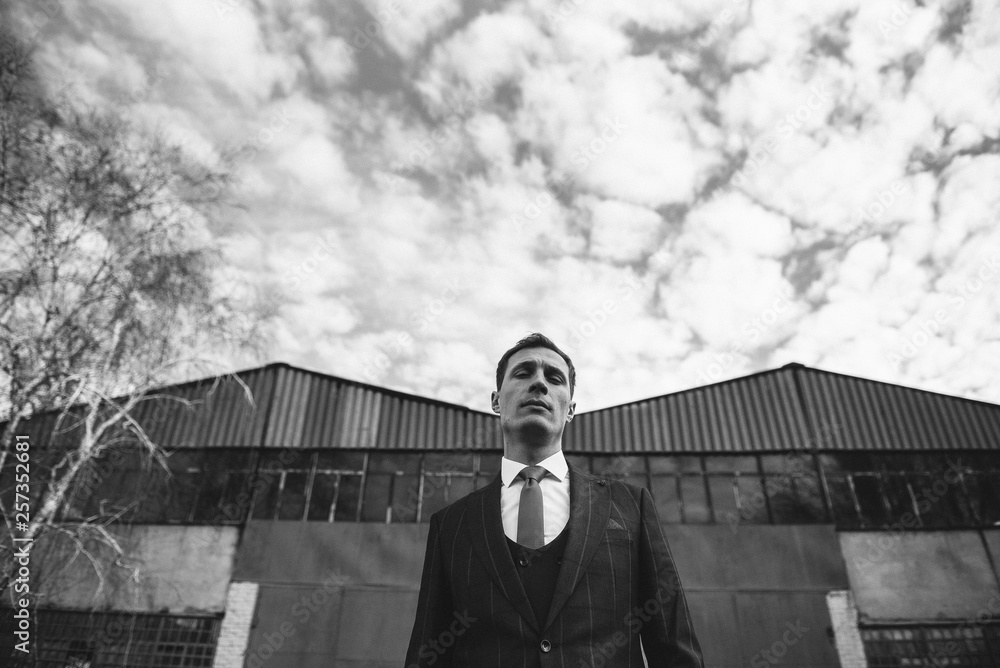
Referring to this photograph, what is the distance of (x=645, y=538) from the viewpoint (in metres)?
2.13

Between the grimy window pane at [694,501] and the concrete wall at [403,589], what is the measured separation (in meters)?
0.39

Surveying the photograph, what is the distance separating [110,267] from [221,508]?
268 inches

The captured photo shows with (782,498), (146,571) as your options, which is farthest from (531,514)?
(146,571)

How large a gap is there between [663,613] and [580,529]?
41 centimetres

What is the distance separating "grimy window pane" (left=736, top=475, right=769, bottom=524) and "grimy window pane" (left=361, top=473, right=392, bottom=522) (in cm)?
902

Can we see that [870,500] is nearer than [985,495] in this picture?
No

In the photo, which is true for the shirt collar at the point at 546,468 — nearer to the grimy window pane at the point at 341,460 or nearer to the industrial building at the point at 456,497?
the industrial building at the point at 456,497

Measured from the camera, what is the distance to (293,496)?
1388 cm

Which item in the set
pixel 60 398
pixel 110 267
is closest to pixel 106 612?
pixel 60 398

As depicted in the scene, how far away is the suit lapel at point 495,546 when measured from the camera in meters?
1.85

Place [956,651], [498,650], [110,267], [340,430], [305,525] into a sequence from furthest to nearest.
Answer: [340,430]
[305,525]
[956,651]
[110,267]
[498,650]

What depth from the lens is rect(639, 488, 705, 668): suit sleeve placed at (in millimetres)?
1874

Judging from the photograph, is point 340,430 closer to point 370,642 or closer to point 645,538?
point 370,642

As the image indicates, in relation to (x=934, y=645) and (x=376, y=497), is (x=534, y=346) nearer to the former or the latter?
Result: (x=376, y=497)
